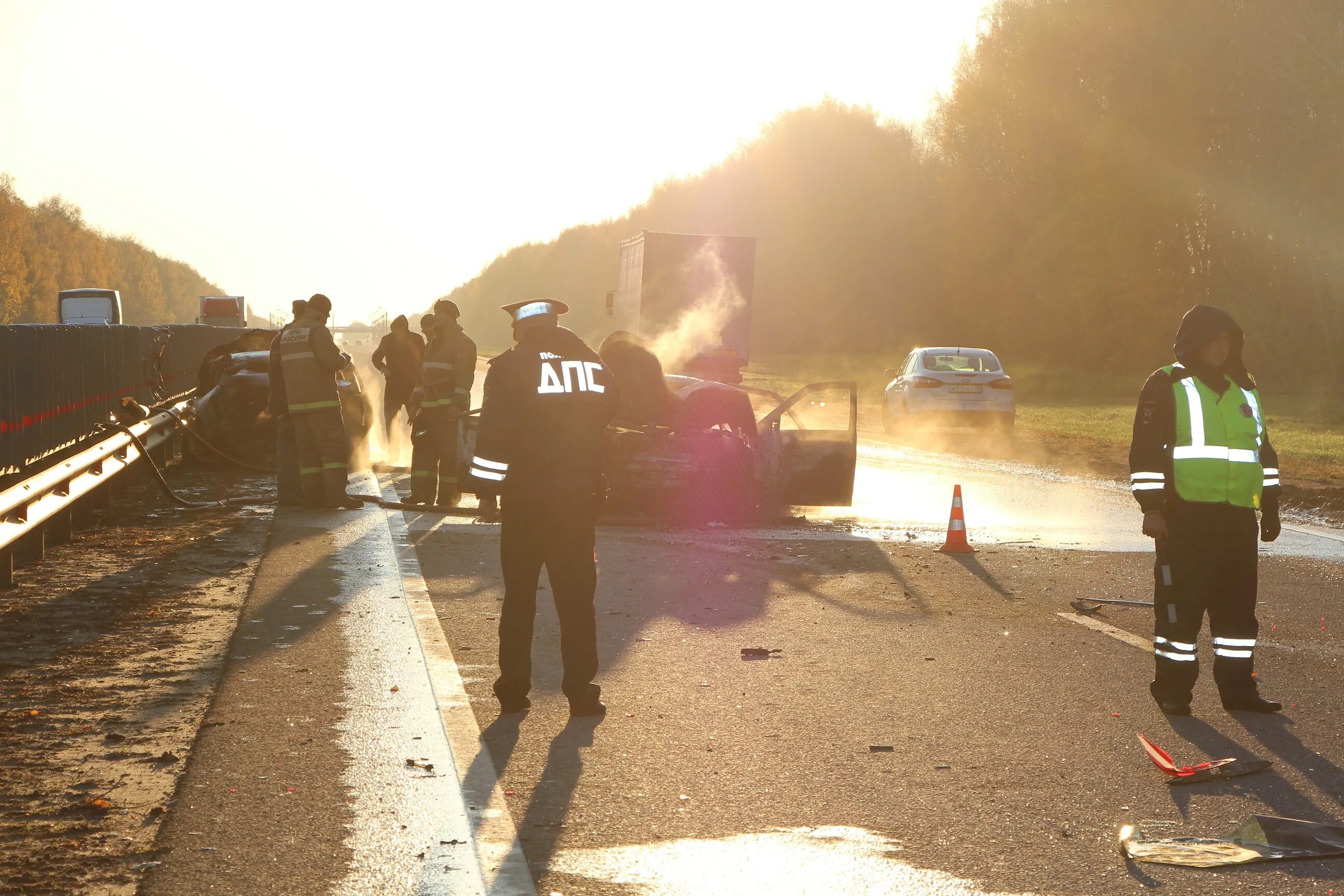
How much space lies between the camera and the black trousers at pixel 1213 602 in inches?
264

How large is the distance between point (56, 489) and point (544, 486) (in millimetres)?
4919

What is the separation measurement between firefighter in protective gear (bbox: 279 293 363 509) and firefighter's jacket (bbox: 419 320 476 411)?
85 cm

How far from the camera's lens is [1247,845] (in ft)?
15.5

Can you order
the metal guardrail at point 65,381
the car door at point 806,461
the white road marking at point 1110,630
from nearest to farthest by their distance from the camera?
the white road marking at point 1110,630, the metal guardrail at point 65,381, the car door at point 806,461

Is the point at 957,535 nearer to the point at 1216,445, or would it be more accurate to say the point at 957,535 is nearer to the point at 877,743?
the point at 1216,445

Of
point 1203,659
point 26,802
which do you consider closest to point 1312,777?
point 1203,659

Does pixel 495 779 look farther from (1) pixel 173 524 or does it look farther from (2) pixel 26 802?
(1) pixel 173 524

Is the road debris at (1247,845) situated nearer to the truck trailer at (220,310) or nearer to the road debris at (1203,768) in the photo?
the road debris at (1203,768)

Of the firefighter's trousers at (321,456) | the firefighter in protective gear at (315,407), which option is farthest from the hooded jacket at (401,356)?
the firefighter's trousers at (321,456)

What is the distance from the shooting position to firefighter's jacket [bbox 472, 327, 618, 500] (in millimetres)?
6371

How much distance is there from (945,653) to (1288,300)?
144ft

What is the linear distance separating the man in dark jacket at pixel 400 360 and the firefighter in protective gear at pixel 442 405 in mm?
1468

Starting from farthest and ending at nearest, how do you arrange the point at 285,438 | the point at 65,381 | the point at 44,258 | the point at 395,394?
1. the point at 44,258
2. the point at 395,394
3. the point at 65,381
4. the point at 285,438

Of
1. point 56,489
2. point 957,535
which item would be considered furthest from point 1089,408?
point 56,489
